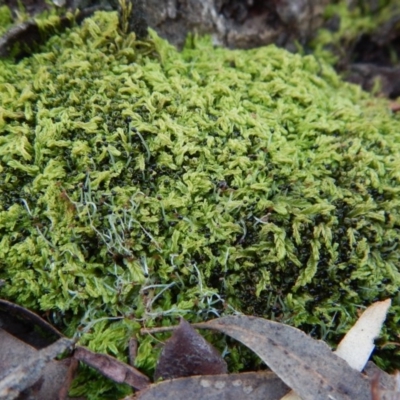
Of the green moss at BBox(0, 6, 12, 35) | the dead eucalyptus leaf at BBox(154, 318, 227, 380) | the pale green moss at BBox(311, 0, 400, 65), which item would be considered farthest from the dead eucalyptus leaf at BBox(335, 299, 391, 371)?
the green moss at BBox(0, 6, 12, 35)

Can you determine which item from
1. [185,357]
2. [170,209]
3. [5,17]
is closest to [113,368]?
[185,357]

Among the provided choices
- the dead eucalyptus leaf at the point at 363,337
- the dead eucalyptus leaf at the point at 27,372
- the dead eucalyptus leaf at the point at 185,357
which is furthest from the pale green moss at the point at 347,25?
the dead eucalyptus leaf at the point at 27,372

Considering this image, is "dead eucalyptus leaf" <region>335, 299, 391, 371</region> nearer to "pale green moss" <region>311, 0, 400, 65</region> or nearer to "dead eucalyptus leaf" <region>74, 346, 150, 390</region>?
"dead eucalyptus leaf" <region>74, 346, 150, 390</region>

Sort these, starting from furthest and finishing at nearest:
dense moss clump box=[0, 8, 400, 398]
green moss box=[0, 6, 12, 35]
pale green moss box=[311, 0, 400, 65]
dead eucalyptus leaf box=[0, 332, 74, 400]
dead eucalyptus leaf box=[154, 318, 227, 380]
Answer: pale green moss box=[311, 0, 400, 65] < green moss box=[0, 6, 12, 35] < dense moss clump box=[0, 8, 400, 398] < dead eucalyptus leaf box=[154, 318, 227, 380] < dead eucalyptus leaf box=[0, 332, 74, 400]

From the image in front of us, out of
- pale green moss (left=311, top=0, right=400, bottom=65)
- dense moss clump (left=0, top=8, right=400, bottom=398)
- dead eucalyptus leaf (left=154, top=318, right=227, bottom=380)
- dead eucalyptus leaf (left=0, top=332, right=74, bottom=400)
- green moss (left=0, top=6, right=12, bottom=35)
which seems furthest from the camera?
pale green moss (left=311, top=0, right=400, bottom=65)

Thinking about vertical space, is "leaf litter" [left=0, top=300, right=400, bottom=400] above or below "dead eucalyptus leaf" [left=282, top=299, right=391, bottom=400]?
below

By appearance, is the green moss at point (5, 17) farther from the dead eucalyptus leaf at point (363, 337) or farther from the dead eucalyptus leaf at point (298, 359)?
the dead eucalyptus leaf at point (363, 337)

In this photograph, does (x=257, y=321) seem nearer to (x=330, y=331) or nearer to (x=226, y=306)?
(x=226, y=306)
